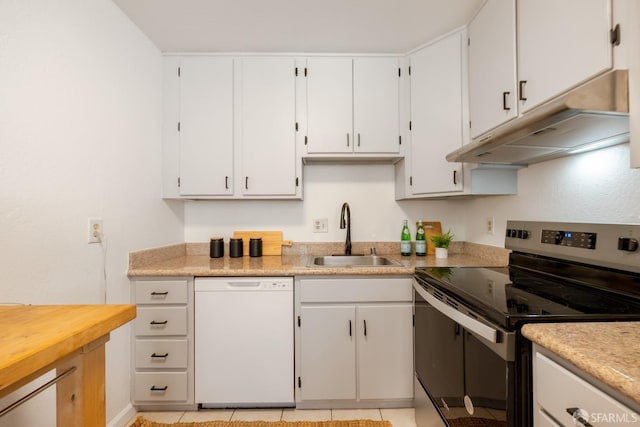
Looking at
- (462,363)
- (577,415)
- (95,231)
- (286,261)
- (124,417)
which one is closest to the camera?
(577,415)

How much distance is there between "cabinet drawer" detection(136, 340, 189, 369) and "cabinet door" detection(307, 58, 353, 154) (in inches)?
59.9

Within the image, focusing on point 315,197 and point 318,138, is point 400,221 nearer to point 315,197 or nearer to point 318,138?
point 315,197

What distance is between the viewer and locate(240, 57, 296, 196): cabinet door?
2.04m

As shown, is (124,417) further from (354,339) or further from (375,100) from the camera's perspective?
(375,100)

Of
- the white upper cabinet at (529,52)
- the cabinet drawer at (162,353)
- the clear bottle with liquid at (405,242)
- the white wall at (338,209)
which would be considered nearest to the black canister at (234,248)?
the white wall at (338,209)

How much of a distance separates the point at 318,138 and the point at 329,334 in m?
1.27

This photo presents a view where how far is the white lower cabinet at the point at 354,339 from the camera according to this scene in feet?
5.58

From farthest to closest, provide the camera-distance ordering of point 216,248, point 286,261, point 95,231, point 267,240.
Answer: point 267,240
point 216,248
point 286,261
point 95,231

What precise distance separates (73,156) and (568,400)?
1.93 metres

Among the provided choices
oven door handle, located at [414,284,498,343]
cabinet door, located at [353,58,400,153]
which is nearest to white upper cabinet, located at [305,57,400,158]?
cabinet door, located at [353,58,400,153]

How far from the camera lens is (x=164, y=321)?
1.70 m

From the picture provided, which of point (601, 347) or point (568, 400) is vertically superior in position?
point (601, 347)

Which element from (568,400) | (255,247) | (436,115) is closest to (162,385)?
(255,247)

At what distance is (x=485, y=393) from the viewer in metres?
0.93
